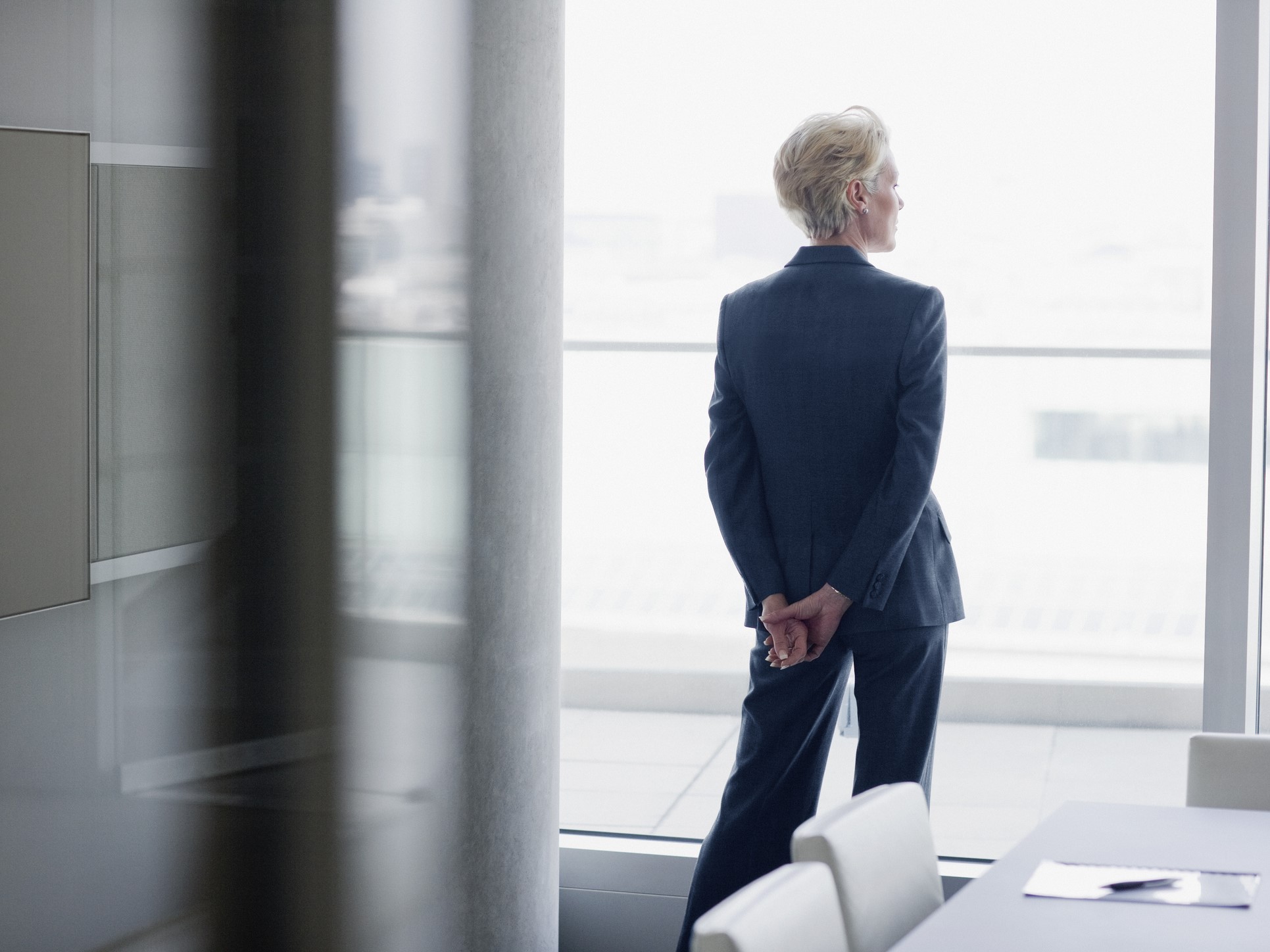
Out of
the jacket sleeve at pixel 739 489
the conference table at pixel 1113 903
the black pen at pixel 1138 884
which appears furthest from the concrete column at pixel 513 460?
the black pen at pixel 1138 884

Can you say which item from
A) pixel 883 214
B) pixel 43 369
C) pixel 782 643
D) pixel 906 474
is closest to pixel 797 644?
pixel 782 643

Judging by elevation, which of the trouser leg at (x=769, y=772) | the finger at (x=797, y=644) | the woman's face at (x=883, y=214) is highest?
the woman's face at (x=883, y=214)

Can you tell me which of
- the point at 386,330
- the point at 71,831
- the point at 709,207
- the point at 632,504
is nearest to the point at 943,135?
the point at 709,207

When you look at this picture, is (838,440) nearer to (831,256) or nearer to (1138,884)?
(831,256)

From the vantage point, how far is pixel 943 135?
10.8ft

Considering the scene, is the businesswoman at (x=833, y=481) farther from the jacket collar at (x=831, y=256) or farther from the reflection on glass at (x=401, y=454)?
the reflection on glass at (x=401, y=454)

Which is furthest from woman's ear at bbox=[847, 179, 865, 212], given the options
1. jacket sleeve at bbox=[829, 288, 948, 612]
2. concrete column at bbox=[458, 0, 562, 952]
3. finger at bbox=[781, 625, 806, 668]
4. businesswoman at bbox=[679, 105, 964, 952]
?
finger at bbox=[781, 625, 806, 668]

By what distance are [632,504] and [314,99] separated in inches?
54.3

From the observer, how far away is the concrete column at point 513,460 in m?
2.85

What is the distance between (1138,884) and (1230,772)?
70 centimetres

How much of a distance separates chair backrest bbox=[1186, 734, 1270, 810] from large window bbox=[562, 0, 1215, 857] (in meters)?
1.16

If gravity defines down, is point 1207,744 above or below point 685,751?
above

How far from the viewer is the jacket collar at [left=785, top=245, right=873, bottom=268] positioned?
2.61 meters

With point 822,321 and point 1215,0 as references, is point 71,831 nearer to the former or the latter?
point 822,321
